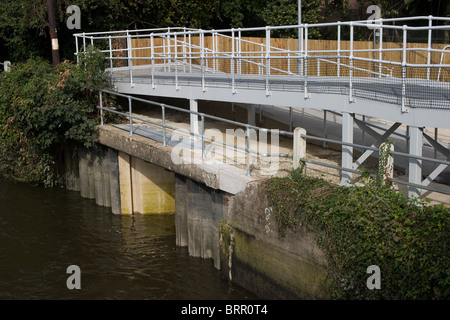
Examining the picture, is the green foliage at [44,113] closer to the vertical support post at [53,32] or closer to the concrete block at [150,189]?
the vertical support post at [53,32]

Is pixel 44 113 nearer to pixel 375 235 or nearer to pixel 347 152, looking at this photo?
pixel 347 152

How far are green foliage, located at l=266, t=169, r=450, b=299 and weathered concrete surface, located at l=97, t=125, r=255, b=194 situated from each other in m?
1.50

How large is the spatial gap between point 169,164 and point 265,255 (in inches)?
149

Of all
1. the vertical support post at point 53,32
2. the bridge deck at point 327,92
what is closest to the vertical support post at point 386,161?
the bridge deck at point 327,92

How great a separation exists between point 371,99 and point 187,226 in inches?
193

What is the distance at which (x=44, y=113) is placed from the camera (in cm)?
1631

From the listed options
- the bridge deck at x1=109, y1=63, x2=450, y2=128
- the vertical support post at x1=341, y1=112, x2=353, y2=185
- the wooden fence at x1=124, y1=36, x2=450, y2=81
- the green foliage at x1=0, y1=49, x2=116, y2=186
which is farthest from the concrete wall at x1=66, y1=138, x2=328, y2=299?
the wooden fence at x1=124, y1=36, x2=450, y2=81

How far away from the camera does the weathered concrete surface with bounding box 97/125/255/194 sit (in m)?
11.2

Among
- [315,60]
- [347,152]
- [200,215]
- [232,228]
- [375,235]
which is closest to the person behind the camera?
[375,235]

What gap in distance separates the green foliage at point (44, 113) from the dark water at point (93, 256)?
4.67 ft

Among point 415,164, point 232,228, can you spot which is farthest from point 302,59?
point 415,164

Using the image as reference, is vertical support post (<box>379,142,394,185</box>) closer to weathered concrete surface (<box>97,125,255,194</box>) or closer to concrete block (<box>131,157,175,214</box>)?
weathered concrete surface (<box>97,125,255,194</box>)
